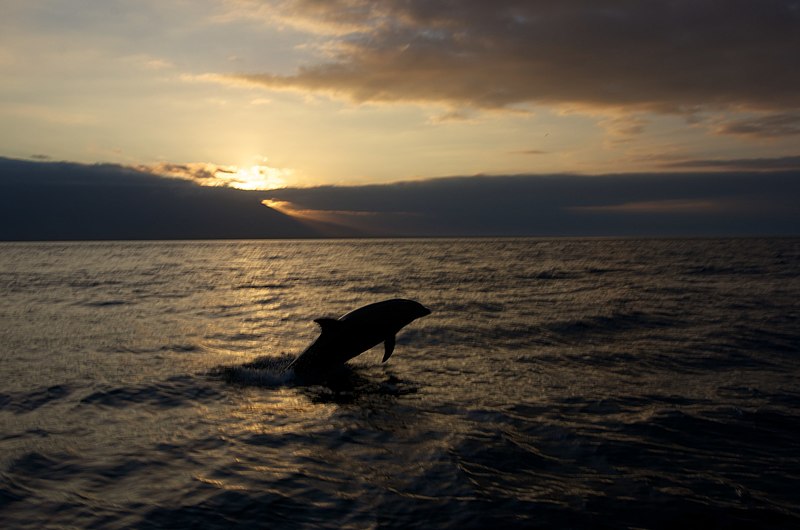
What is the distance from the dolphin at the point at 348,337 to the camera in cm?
1362

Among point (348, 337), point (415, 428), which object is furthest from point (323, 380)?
point (415, 428)

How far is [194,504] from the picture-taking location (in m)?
6.87

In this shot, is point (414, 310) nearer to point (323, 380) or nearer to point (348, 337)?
point (348, 337)

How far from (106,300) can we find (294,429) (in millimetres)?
24427

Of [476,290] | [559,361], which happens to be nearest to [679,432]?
[559,361]

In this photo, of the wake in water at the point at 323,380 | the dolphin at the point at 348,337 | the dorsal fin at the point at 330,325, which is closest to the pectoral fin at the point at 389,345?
the dolphin at the point at 348,337

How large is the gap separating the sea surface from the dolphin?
613mm

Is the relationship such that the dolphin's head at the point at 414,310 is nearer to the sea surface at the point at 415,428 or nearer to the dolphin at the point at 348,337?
the dolphin at the point at 348,337

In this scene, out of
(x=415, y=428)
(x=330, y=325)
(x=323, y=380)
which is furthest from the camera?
(x=330, y=325)

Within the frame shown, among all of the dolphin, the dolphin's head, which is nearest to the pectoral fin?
the dolphin

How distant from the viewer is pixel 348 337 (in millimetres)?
13742

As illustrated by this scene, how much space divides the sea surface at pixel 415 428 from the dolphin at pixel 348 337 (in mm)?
613

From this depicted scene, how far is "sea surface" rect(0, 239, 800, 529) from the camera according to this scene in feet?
22.1

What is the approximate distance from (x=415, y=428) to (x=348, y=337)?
14.6 ft
